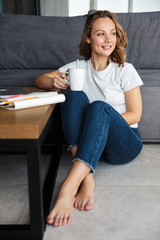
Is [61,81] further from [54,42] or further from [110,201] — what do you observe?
[54,42]

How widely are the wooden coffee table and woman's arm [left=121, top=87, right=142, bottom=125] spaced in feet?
1.56

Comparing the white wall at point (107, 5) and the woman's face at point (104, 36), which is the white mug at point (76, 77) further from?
the white wall at point (107, 5)


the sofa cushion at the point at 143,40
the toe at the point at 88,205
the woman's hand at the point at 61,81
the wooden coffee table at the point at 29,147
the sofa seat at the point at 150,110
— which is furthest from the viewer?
the sofa cushion at the point at 143,40

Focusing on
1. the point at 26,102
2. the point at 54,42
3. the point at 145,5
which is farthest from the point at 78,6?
the point at 26,102

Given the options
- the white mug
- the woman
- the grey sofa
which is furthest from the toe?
the grey sofa

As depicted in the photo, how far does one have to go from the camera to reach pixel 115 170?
1382 millimetres

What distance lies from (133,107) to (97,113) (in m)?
0.27

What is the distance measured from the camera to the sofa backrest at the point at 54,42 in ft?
6.89

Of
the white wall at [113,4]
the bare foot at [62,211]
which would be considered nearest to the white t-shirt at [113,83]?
the bare foot at [62,211]

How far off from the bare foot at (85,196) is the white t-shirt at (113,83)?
1.32 feet

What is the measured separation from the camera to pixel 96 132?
3.52 ft

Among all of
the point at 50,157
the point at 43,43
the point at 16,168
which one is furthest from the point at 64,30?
the point at 16,168

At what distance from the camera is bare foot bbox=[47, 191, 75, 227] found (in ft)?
3.11

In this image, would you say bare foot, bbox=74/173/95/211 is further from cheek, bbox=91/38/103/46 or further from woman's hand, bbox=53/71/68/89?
cheek, bbox=91/38/103/46
